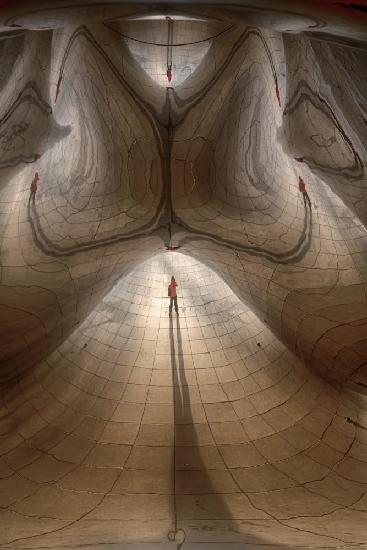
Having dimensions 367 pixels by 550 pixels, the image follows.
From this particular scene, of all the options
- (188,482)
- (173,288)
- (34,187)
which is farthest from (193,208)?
(188,482)

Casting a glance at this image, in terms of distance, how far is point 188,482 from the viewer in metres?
1.03

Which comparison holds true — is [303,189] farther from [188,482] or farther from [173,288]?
[188,482]

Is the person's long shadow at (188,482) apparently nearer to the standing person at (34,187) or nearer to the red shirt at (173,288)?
the red shirt at (173,288)

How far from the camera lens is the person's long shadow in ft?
3.14

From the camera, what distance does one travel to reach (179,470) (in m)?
1.06

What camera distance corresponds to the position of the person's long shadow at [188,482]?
956 mm

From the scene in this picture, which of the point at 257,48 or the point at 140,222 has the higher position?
the point at 257,48

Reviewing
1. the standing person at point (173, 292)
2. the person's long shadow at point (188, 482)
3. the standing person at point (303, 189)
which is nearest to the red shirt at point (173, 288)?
the standing person at point (173, 292)

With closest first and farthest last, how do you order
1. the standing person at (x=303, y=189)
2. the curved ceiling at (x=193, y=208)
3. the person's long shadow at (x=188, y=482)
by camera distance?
1. the person's long shadow at (x=188, y=482)
2. the curved ceiling at (x=193, y=208)
3. the standing person at (x=303, y=189)

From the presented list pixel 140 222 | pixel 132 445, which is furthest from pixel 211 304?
pixel 132 445

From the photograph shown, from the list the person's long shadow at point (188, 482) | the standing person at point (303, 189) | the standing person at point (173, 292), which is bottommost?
the person's long shadow at point (188, 482)

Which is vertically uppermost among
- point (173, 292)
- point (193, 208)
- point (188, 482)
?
point (193, 208)

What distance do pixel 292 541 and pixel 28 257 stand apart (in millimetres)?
705

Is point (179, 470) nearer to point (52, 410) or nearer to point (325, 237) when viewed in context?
point (52, 410)
